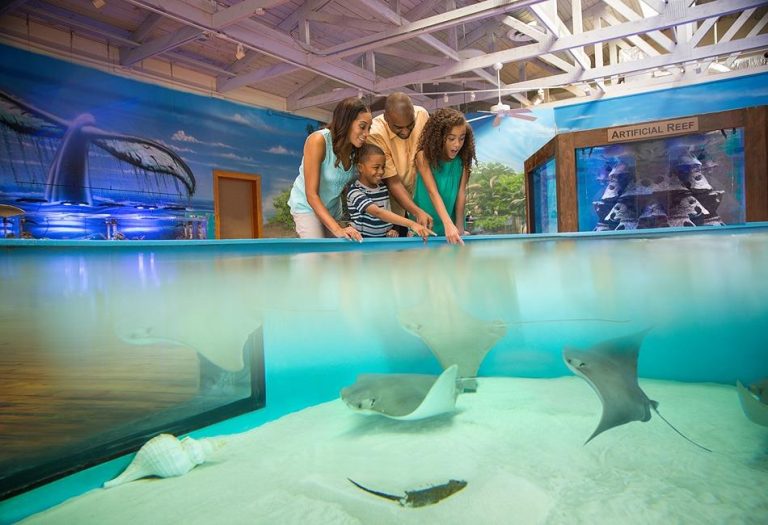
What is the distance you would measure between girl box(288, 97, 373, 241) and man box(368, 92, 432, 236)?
18 cm

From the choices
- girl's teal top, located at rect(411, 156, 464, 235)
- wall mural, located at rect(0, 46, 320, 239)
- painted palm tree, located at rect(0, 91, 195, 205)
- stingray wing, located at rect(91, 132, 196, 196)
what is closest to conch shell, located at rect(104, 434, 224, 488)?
girl's teal top, located at rect(411, 156, 464, 235)

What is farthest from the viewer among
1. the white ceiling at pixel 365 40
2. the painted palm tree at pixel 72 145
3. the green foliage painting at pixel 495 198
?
the green foliage painting at pixel 495 198

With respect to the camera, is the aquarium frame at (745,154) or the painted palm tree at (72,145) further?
the painted palm tree at (72,145)

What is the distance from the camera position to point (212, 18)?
252 inches

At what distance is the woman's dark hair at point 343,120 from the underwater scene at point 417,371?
3.14ft

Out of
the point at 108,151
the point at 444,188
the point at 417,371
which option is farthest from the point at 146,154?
the point at 417,371

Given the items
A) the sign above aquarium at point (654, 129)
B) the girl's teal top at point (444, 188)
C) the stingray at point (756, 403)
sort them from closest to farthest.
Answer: the stingray at point (756, 403) → the girl's teal top at point (444, 188) → the sign above aquarium at point (654, 129)

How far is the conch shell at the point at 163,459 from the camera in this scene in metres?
1.52

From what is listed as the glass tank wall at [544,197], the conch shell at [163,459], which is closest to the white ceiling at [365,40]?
the glass tank wall at [544,197]

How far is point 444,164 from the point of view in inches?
116

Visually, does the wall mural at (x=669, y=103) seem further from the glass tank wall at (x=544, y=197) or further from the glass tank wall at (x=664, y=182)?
the glass tank wall at (x=664, y=182)

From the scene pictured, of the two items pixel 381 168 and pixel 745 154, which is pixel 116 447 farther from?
pixel 745 154

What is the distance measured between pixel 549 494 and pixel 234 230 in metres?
9.70

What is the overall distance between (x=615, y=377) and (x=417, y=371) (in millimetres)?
898
